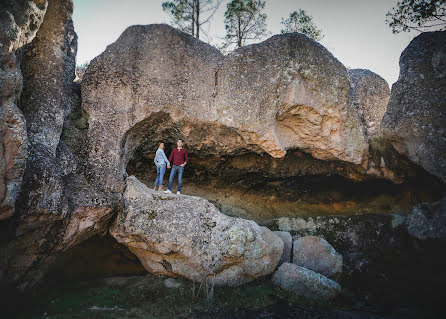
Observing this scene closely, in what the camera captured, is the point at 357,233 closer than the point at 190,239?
No

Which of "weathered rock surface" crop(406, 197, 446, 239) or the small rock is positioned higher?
"weathered rock surface" crop(406, 197, 446, 239)

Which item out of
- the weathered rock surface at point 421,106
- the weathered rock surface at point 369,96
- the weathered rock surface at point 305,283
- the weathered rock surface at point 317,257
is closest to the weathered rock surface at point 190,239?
the weathered rock surface at point 305,283

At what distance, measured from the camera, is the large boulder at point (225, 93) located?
32.9 feet

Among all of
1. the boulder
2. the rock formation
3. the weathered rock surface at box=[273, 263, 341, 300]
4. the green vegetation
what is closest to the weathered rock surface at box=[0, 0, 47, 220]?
the rock formation

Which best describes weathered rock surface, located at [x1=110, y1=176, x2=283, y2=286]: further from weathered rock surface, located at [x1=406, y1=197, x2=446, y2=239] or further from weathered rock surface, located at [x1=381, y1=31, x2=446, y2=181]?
weathered rock surface, located at [x1=381, y1=31, x2=446, y2=181]

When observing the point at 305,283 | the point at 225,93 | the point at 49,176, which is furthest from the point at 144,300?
the point at 225,93

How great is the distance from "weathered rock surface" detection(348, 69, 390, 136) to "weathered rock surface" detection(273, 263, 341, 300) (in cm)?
544

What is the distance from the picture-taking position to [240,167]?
42.1 ft

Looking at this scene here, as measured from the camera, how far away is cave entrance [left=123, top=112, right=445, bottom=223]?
10.9 meters

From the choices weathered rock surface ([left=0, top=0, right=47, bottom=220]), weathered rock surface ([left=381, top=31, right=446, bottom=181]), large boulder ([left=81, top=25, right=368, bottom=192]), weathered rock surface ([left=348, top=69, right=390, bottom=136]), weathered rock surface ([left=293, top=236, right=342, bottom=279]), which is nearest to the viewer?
weathered rock surface ([left=0, top=0, right=47, bottom=220])

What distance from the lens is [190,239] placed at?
28.5 feet

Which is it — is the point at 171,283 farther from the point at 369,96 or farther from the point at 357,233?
the point at 369,96

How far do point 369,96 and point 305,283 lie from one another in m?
7.07

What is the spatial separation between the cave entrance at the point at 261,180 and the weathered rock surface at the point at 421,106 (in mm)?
1979
